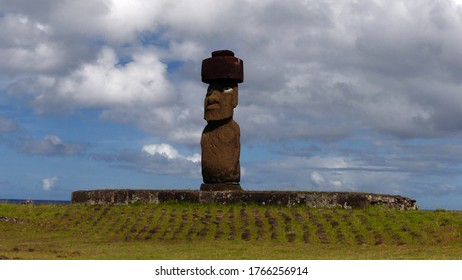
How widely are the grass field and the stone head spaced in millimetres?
3316

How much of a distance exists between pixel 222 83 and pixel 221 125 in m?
1.40

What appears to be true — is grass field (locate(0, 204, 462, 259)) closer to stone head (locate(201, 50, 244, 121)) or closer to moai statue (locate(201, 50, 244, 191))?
moai statue (locate(201, 50, 244, 191))

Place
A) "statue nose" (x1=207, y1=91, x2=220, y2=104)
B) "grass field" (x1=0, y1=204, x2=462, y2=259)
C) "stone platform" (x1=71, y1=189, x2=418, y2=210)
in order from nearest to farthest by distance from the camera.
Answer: "grass field" (x1=0, y1=204, x2=462, y2=259)
"stone platform" (x1=71, y1=189, x2=418, y2=210)
"statue nose" (x1=207, y1=91, x2=220, y2=104)

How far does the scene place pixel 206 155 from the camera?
868 inches

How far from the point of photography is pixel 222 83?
2203 centimetres

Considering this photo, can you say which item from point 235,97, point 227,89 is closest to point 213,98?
point 227,89

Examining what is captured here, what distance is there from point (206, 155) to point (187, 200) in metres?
1.92

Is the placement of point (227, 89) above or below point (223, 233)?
above

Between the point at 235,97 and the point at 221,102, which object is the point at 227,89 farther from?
the point at 221,102

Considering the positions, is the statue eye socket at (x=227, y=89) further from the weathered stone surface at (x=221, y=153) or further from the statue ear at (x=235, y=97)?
the weathered stone surface at (x=221, y=153)

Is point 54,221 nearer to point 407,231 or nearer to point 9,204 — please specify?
point 9,204

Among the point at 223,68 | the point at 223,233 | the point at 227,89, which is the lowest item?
the point at 223,233

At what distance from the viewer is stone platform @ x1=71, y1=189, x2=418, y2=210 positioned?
2001 cm

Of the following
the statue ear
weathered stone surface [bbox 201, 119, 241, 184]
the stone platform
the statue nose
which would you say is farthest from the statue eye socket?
the stone platform
